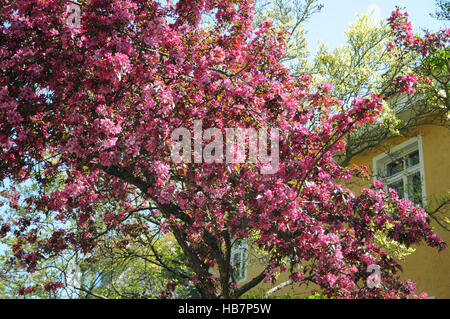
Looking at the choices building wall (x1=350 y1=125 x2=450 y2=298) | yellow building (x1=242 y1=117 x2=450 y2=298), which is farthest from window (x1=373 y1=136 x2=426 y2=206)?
building wall (x1=350 y1=125 x2=450 y2=298)

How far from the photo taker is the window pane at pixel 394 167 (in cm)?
1079

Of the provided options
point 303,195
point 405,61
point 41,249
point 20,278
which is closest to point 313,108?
point 303,195

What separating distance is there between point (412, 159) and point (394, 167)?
68 centimetres

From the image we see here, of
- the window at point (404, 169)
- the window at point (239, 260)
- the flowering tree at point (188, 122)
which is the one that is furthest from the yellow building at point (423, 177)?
the flowering tree at point (188, 122)

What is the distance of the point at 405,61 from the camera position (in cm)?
1122

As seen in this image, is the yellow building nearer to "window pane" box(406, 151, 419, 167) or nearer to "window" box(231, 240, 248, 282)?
"window pane" box(406, 151, 419, 167)

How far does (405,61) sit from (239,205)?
7.35 meters

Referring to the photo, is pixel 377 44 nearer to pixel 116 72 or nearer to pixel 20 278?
pixel 116 72

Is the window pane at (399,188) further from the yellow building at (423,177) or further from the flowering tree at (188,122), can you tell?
the flowering tree at (188,122)

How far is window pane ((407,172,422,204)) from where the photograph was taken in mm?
9234

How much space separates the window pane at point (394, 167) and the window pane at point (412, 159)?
0.72ft

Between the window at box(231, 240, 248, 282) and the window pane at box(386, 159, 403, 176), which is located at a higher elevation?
the window pane at box(386, 159, 403, 176)

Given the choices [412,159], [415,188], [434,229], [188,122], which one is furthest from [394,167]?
[188,122]

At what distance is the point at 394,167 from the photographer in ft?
36.4
